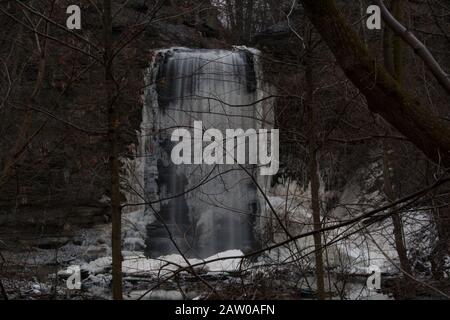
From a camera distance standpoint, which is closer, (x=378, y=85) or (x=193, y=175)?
(x=378, y=85)

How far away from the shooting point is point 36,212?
44.4ft

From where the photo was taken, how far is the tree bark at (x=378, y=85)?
114 inches

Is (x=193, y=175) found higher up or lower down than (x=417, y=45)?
higher up

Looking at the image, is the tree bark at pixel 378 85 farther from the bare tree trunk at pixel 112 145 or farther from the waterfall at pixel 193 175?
the waterfall at pixel 193 175

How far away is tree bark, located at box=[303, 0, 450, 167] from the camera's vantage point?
291cm

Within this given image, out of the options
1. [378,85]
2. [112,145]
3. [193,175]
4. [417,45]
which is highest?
[193,175]

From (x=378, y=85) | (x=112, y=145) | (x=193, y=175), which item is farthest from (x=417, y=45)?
(x=193, y=175)

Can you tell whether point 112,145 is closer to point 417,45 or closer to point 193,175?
point 417,45

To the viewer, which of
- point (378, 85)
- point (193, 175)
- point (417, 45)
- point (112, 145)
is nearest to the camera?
point (417, 45)

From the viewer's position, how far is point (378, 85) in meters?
2.97

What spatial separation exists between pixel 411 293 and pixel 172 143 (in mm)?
8161

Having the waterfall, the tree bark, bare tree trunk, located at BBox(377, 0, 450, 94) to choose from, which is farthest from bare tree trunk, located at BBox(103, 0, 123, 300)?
the waterfall

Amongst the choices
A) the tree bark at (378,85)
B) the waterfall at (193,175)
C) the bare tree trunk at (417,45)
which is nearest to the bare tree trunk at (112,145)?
the tree bark at (378,85)
